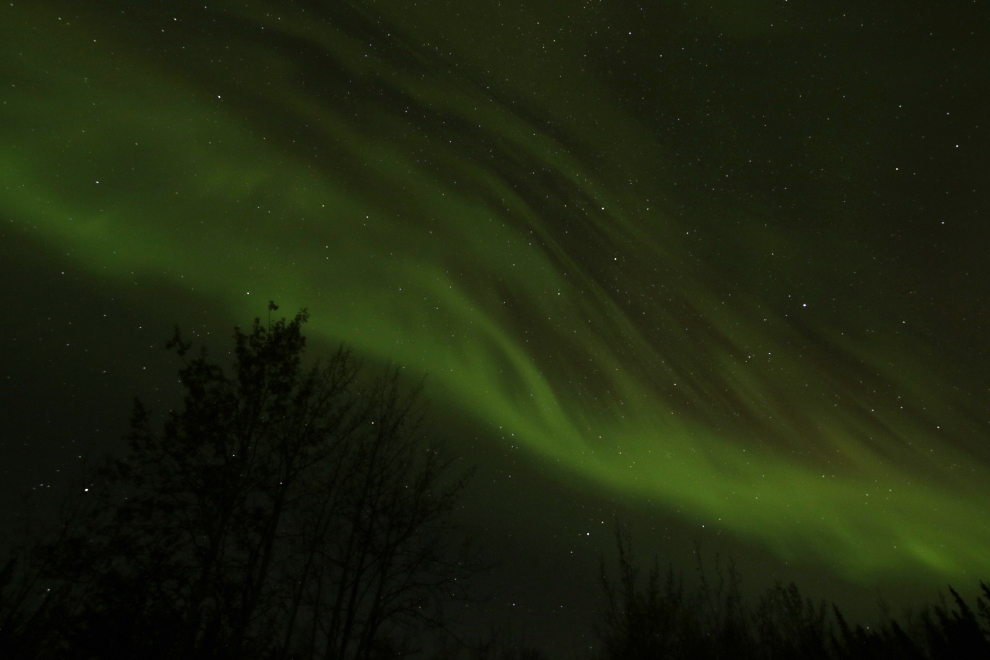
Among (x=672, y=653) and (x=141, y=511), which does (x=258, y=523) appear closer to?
(x=141, y=511)

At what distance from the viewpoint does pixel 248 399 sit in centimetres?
921

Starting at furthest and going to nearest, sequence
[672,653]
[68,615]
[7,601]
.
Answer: [672,653]
[68,615]
[7,601]

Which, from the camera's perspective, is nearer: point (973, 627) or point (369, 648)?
point (369, 648)

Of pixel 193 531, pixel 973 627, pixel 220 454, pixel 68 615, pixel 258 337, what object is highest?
pixel 973 627

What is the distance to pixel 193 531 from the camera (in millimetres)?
8695

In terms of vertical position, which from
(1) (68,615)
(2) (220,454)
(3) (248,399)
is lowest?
(1) (68,615)

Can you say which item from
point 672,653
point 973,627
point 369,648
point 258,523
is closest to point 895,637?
point 973,627

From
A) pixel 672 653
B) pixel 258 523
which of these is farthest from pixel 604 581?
pixel 258 523

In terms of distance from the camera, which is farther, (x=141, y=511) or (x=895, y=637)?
(x=895, y=637)

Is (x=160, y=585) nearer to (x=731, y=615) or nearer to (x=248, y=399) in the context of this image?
(x=248, y=399)

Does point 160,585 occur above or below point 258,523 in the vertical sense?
below

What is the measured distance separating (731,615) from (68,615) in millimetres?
28962

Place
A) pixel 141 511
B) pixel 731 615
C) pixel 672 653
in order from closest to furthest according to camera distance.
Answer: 1. pixel 141 511
2. pixel 672 653
3. pixel 731 615

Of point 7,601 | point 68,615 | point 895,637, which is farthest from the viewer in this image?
point 895,637
